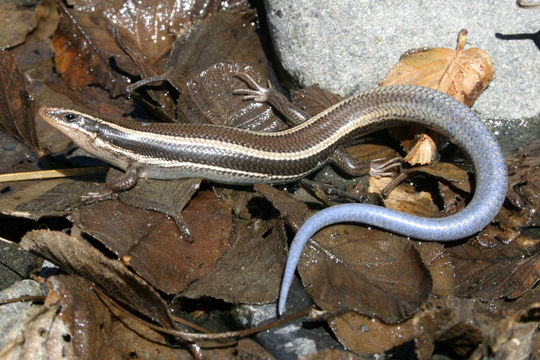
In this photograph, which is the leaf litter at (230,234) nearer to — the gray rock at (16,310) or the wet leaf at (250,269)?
the wet leaf at (250,269)

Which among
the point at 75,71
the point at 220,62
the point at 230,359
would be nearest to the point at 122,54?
the point at 75,71

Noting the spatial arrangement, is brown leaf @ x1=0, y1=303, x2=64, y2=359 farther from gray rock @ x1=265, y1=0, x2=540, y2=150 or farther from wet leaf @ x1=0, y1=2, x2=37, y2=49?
wet leaf @ x1=0, y1=2, x2=37, y2=49

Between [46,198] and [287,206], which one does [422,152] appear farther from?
[46,198]

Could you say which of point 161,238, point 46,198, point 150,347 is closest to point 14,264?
point 46,198

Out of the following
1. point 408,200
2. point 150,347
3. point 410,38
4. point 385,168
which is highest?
point 410,38

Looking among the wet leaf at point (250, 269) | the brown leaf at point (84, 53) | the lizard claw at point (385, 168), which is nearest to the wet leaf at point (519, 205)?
the lizard claw at point (385, 168)

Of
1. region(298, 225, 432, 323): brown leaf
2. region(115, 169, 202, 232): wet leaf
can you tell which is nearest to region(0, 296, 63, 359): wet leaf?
region(115, 169, 202, 232): wet leaf
